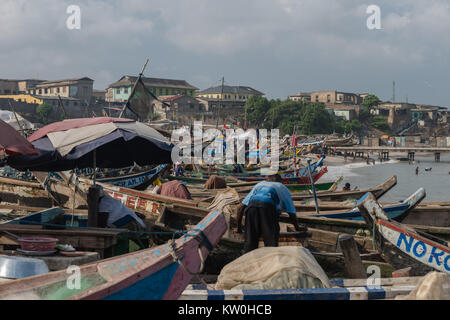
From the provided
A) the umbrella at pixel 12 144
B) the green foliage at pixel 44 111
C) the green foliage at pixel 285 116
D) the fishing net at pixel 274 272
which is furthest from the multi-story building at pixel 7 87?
the fishing net at pixel 274 272

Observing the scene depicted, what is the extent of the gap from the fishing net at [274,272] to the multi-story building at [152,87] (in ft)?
265

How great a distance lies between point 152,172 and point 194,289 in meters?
13.8

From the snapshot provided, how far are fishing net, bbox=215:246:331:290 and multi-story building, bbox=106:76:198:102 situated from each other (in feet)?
265

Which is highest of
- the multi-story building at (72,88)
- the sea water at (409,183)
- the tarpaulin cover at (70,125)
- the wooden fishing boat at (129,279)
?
the multi-story building at (72,88)

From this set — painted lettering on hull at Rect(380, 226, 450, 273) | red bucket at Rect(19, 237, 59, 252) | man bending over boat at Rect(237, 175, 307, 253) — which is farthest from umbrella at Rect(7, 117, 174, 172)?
painted lettering on hull at Rect(380, 226, 450, 273)

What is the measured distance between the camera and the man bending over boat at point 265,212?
6.58 meters

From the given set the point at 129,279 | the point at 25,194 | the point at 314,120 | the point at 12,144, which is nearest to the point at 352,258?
the point at 129,279

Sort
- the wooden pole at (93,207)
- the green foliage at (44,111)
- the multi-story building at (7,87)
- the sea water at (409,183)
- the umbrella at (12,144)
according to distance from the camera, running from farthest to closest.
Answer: the multi-story building at (7,87)
the green foliage at (44,111)
the sea water at (409,183)
the wooden pole at (93,207)
the umbrella at (12,144)

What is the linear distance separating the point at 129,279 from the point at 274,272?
151 centimetres

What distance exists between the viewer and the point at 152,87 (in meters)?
88.6

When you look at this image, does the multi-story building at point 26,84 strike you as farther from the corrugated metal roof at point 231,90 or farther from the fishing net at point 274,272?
the fishing net at point 274,272

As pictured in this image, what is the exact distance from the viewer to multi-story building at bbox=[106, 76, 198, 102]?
86562 millimetres

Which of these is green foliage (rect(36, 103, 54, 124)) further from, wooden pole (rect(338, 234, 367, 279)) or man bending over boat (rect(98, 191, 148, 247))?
wooden pole (rect(338, 234, 367, 279))
